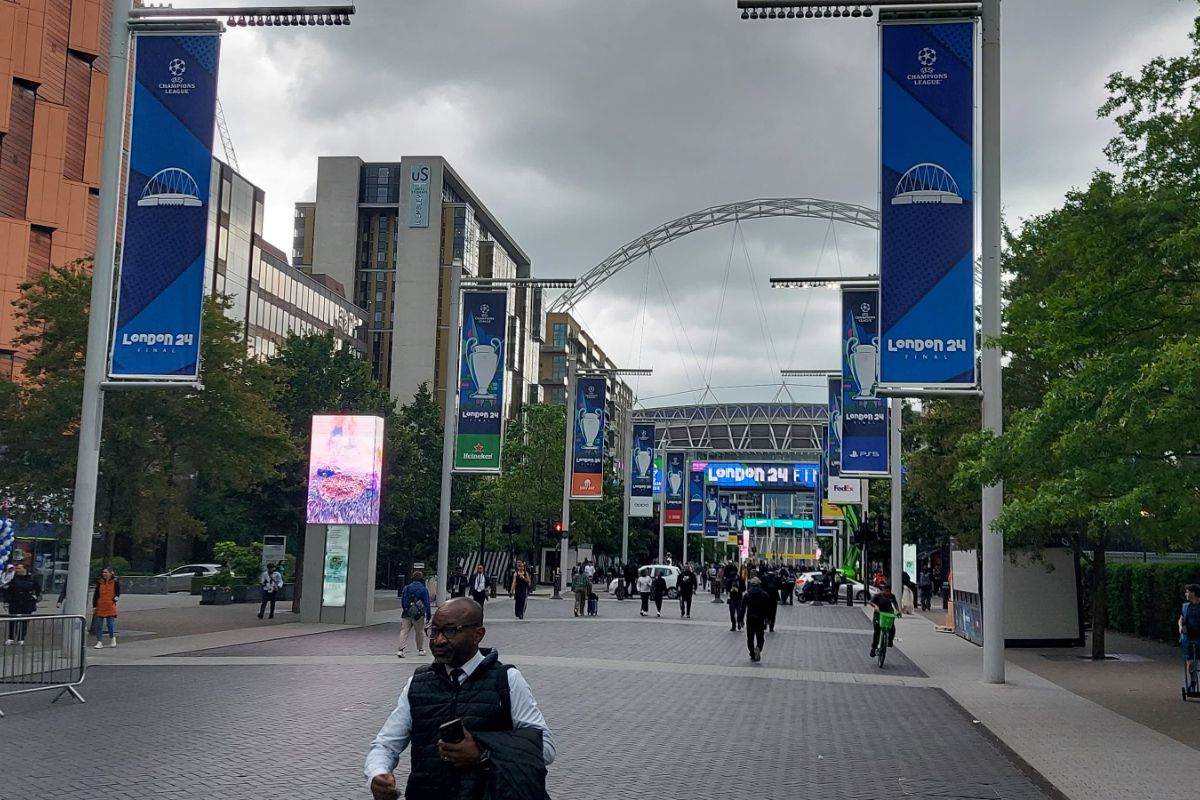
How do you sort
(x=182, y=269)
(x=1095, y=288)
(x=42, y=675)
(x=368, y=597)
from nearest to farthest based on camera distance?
(x=1095, y=288)
(x=42, y=675)
(x=182, y=269)
(x=368, y=597)

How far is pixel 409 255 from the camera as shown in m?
113

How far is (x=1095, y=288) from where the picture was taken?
15.0m

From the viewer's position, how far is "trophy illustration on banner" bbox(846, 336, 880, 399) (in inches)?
1252

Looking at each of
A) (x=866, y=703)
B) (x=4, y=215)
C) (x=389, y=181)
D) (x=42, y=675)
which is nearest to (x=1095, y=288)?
(x=866, y=703)

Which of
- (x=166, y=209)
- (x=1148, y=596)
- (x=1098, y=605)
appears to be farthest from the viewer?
(x=1148, y=596)

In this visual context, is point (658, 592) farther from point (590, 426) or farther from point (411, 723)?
point (411, 723)

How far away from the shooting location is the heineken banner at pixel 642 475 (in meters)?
59.6

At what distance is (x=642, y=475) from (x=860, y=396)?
27.9 metres

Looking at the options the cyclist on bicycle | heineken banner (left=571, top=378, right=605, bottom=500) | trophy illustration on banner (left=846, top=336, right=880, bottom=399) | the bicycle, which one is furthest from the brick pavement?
A: heineken banner (left=571, top=378, right=605, bottom=500)

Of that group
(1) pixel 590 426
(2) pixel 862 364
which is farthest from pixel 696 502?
(2) pixel 862 364

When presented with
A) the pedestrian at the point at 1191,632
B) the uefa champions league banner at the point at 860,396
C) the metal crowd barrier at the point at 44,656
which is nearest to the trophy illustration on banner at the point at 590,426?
the uefa champions league banner at the point at 860,396

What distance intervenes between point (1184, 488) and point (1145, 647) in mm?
17414

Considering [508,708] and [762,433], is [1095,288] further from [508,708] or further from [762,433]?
[762,433]

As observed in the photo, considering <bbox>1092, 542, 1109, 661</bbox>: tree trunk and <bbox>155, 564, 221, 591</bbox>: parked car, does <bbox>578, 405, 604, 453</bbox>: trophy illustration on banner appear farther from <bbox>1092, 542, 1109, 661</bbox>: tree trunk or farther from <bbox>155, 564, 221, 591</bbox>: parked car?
<bbox>1092, 542, 1109, 661</bbox>: tree trunk
